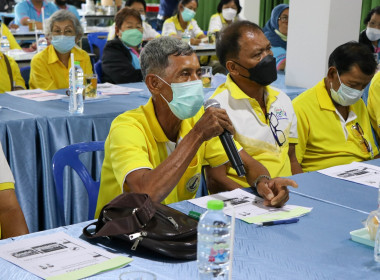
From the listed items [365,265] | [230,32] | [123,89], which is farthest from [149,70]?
[123,89]

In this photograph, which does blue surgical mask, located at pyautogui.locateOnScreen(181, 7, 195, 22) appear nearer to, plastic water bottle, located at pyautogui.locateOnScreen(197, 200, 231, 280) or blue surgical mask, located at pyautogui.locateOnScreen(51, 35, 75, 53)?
blue surgical mask, located at pyautogui.locateOnScreen(51, 35, 75, 53)

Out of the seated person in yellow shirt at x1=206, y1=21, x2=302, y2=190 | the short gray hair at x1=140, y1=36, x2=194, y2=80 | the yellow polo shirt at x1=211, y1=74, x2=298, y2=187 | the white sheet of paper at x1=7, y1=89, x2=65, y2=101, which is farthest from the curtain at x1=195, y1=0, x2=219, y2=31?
the short gray hair at x1=140, y1=36, x2=194, y2=80

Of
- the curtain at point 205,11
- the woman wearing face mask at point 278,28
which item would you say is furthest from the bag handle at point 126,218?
the curtain at point 205,11

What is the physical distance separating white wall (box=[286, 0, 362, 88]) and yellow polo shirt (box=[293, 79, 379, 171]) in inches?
47.9

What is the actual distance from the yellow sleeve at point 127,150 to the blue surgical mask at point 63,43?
7.49 feet

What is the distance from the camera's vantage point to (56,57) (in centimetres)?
401

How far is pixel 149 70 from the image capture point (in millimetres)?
2068

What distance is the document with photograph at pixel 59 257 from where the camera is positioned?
1.26 metres

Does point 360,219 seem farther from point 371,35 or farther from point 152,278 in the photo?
point 371,35

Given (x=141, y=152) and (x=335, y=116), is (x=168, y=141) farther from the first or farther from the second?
(x=335, y=116)

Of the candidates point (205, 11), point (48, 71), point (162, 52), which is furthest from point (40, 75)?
Answer: point (205, 11)

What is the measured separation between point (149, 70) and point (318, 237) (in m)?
0.89

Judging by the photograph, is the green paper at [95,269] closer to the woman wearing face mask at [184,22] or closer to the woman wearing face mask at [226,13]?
the woman wearing face mask at [184,22]

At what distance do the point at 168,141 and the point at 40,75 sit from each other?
2.27 meters
